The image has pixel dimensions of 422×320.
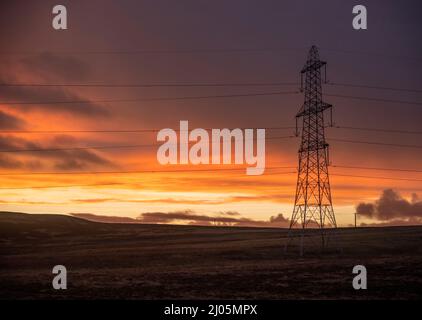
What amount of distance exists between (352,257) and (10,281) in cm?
4029

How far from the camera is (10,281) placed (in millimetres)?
46969

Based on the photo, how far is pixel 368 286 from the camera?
41094 millimetres

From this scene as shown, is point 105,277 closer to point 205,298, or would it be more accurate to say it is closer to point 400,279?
point 205,298

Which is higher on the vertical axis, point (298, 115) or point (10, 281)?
point (298, 115)

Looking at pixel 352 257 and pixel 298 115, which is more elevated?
pixel 298 115

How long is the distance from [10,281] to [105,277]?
9010 mm

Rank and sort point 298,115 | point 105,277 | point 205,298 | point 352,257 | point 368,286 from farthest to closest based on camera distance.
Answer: point 352,257 → point 298,115 → point 105,277 → point 368,286 → point 205,298

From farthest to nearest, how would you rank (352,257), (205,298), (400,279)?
(352,257) < (400,279) < (205,298)

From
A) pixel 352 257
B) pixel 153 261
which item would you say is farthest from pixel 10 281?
pixel 352 257
